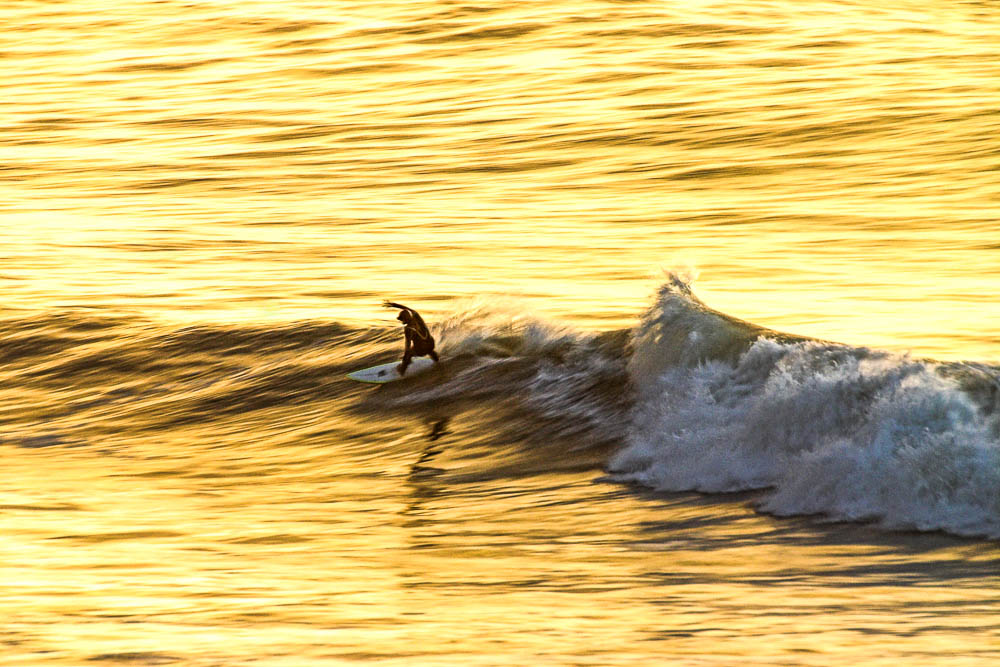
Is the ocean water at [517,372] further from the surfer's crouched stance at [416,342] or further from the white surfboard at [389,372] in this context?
the surfer's crouched stance at [416,342]

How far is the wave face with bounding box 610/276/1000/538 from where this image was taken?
592 cm

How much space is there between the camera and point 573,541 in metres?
5.79

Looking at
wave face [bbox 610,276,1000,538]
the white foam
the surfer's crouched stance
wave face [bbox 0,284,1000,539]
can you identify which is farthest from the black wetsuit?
the white foam

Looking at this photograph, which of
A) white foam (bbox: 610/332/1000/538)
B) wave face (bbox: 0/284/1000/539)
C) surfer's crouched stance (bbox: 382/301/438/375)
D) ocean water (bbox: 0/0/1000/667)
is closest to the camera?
ocean water (bbox: 0/0/1000/667)

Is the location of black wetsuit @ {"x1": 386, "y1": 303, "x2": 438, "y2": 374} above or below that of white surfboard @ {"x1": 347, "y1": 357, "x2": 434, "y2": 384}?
above

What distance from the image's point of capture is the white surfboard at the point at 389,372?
9086 millimetres

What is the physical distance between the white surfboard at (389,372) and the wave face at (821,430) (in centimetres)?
152

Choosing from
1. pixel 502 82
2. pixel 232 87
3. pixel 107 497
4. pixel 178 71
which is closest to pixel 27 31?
pixel 178 71

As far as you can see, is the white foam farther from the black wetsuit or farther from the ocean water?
the black wetsuit

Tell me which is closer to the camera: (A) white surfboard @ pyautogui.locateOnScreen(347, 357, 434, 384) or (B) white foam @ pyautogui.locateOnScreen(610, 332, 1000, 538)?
(B) white foam @ pyautogui.locateOnScreen(610, 332, 1000, 538)

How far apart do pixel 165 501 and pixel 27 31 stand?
23.1 metres

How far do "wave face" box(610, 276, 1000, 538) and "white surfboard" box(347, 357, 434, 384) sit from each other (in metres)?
1.52

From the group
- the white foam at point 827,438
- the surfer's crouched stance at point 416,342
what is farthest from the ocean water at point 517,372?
the surfer's crouched stance at point 416,342

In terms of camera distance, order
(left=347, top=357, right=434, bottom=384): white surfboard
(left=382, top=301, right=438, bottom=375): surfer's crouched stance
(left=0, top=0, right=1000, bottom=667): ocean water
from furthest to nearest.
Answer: (left=347, top=357, right=434, bottom=384): white surfboard
(left=382, top=301, right=438, bottom=375): surfer's crouched stance
(left=0, top=0, right=1000, bottom=667): ocean water
